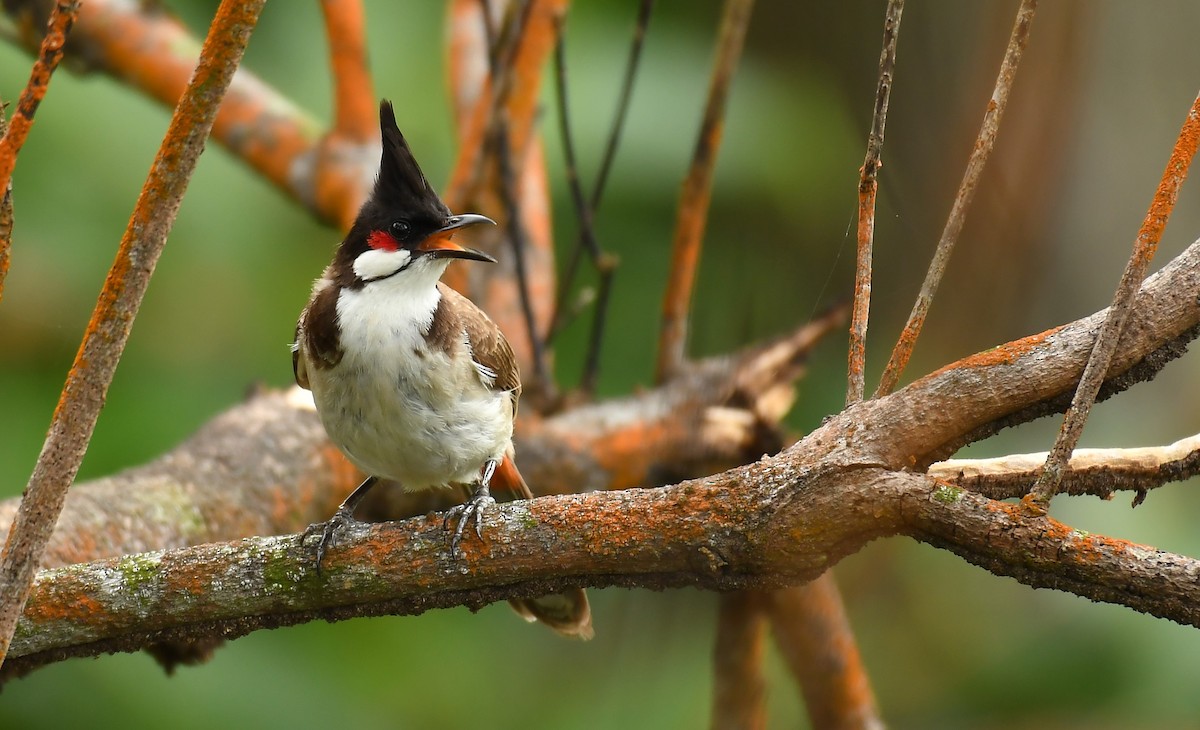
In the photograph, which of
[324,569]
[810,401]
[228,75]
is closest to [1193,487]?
[810,401]

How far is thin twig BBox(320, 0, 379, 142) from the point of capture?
374 cm

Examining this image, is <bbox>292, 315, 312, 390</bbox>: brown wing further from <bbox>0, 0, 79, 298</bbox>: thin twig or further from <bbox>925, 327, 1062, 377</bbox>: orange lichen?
<bbox>925, 327, 1062, 377</bbox>: orange lichen

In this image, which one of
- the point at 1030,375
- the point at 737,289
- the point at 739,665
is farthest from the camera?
the point at 739,665

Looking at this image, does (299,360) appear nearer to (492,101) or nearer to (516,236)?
(516,236)

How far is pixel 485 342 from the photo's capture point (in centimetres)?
235

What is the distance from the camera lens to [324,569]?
1605 mm

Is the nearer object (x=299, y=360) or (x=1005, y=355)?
(x=1005, y=355)

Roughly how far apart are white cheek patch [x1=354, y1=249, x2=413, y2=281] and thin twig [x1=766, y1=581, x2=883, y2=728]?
123 cm

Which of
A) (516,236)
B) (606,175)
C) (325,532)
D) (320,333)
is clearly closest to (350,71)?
(516,236)

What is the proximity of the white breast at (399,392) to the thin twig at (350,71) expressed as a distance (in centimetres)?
177

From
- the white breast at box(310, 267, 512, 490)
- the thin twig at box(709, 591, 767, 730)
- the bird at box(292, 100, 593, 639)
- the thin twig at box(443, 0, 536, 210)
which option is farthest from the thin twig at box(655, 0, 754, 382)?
the white breast at box(310, 267, 512, 490)

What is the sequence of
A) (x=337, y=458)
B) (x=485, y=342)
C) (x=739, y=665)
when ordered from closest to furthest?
1. (x=485, y=342)
2. (x=739, y=665)
3. (x=337, y=458)

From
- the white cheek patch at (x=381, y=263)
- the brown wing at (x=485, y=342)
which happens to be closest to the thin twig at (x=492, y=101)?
the brown wing at (x=485, y=342)

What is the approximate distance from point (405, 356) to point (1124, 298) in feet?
4.36
